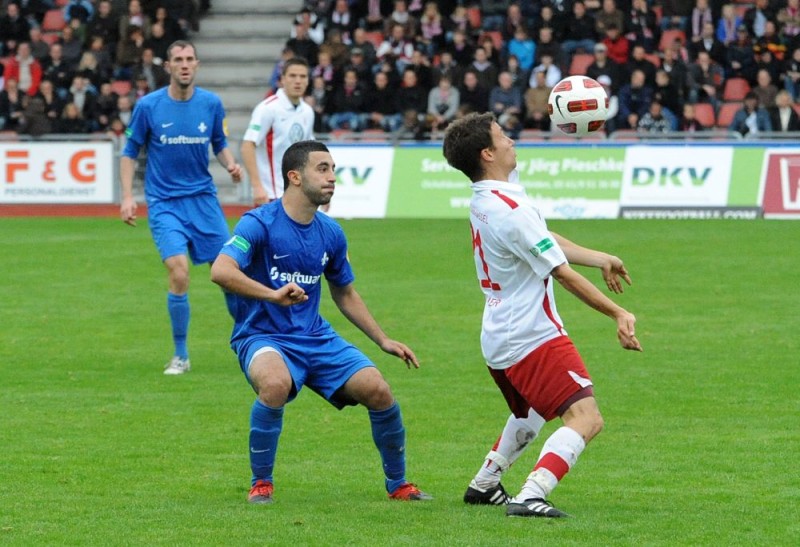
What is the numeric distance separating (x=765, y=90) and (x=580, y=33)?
408cm

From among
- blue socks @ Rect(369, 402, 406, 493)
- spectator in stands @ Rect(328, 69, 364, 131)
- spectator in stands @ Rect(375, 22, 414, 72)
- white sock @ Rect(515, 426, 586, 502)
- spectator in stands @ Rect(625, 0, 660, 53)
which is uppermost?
white sock @ Rect(515, 426, 586, 502)

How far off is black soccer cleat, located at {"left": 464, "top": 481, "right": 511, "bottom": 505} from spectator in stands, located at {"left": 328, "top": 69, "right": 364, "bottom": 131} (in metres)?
21.6

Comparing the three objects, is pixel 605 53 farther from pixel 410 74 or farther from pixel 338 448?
pixel 338 448

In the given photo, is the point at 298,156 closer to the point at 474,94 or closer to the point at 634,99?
the point at 634,99

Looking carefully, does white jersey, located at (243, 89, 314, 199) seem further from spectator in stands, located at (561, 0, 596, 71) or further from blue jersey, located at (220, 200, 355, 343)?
spectator in stands, located at (561, 0, 596, 71)

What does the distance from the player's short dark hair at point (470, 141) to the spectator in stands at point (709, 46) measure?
22.5 meters

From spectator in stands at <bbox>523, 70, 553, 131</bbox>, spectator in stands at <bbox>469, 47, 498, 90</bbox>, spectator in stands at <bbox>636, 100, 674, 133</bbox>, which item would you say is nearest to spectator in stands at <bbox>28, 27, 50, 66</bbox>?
spectator in stands at <bbox>469, 47, 498, 90</bbox>

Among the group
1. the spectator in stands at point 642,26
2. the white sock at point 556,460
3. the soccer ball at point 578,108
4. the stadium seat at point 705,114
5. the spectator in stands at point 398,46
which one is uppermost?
the soccer ball at point 578,108

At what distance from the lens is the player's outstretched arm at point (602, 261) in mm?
6566

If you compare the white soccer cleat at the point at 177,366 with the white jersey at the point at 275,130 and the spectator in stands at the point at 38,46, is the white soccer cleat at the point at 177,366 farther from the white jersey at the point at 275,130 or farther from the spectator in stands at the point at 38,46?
the spectator in stands at the point at 38,46

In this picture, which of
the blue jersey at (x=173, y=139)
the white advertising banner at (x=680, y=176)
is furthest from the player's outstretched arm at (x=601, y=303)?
the white advertising banner at (x=680, y=176)

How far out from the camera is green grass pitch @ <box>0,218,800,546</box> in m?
6.68

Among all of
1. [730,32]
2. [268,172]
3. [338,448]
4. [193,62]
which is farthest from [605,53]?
[338,448]

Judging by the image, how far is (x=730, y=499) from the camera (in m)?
7.21
